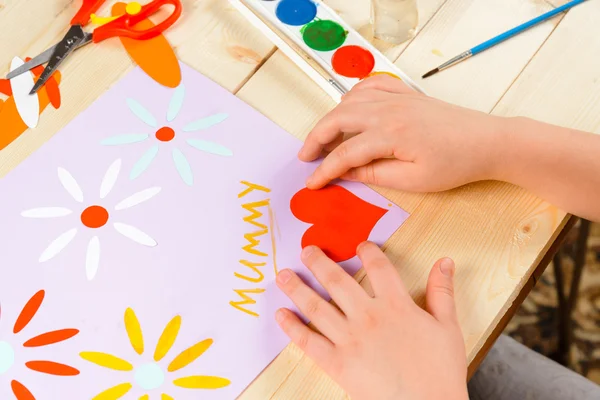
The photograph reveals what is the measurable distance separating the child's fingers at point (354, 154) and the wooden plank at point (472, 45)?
107mm

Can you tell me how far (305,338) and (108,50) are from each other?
0.41m

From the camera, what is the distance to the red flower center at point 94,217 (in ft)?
2.12

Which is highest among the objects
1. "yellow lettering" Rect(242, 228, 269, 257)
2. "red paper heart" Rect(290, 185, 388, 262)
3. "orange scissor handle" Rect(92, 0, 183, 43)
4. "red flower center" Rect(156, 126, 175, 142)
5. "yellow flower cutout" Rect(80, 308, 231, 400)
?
"orange scissor handle" Rect(92, 0, 183, 43)

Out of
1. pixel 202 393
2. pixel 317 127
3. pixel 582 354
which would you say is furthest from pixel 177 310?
pixel 582 354

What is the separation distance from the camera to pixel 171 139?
2.25 feet

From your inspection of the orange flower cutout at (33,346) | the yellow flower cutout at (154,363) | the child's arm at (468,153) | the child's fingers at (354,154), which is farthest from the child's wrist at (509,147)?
the orange flower cutout at (33,346)

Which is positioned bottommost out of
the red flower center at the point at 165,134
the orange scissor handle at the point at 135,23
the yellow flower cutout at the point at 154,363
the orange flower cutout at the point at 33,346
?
the orange flower cutout at the point at 33,346

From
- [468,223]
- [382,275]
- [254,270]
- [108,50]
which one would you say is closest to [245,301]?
[254,270]

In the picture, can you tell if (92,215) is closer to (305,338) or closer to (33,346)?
(33,346)

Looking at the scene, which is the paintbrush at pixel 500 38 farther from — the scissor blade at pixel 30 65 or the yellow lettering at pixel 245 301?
the scissor blade at pixel 30 65

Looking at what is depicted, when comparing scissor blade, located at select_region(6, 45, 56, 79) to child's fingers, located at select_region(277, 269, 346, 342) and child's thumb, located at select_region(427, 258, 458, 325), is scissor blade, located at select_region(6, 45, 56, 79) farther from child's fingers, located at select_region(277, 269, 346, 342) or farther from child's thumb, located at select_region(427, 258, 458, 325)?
child's thumb, located at select_region(427, 258, 458, 325)

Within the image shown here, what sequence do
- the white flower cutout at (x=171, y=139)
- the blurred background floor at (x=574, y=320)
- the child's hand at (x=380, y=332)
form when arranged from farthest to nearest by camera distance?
1. the blurred background floor at (x=574, y=320)
2. the white flower cutout at (x=171, y=139)
3. the child's hand at (x=380, y=332)

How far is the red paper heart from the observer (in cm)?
63

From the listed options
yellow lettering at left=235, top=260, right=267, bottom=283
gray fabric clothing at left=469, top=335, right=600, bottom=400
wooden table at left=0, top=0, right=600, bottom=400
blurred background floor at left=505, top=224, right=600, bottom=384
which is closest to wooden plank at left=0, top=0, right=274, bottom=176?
wooden table at left=0, top=0, right=600, bottom=400
